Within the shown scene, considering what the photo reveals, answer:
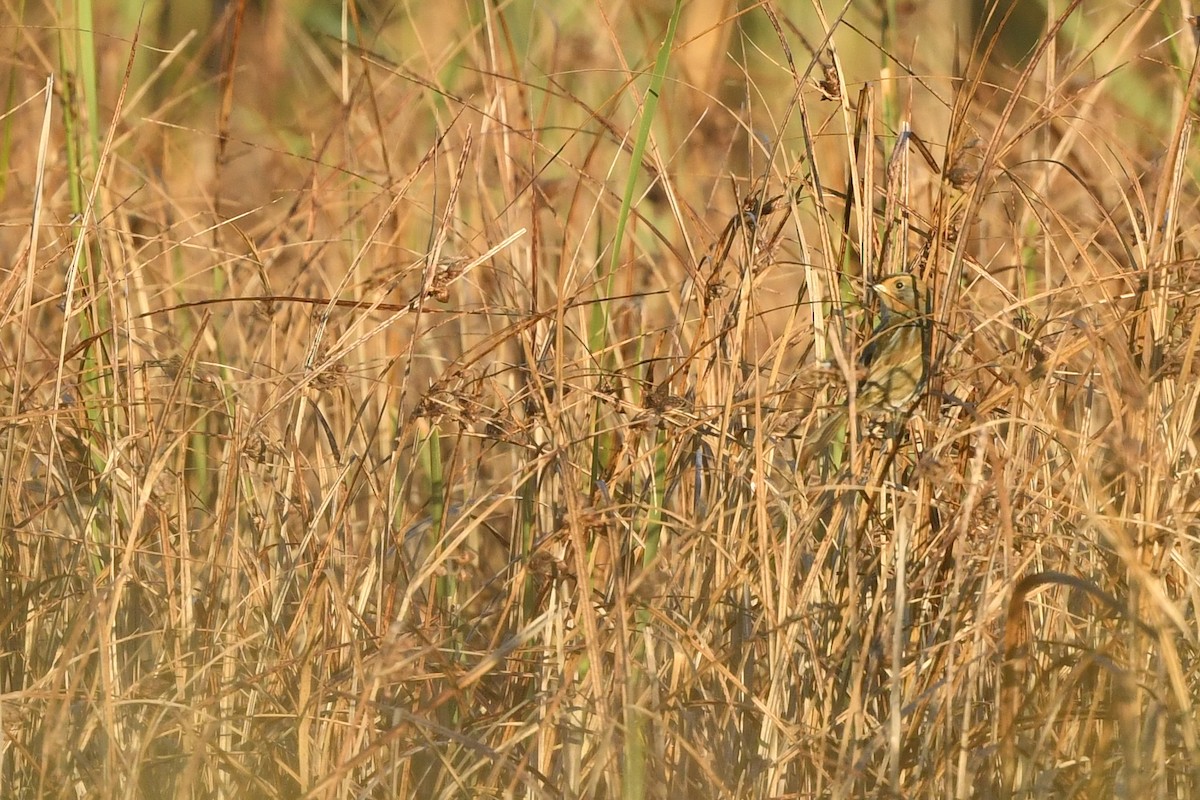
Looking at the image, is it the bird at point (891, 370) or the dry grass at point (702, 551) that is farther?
the bird at point (891, 370)

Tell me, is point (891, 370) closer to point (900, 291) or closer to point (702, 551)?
point (900, 291)

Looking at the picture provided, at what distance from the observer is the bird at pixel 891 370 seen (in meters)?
2.46

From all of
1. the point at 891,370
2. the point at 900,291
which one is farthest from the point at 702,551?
the point at 900,291

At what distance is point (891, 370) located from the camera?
8.36ft

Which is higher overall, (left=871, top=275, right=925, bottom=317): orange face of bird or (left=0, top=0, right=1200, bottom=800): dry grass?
(left=871, top=275, right=925, bottom=317): orange face of bird

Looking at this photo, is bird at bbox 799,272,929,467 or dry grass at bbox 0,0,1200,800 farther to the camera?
bird at bbox 799,272,929,467

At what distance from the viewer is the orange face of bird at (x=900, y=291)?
247 centimetres

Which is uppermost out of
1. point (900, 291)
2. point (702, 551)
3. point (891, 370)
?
point (900, 291)

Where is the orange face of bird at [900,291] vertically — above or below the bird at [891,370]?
above

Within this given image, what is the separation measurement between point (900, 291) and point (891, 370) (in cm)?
14

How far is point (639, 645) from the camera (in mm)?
2545

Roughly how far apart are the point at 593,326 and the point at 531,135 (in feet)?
1.55

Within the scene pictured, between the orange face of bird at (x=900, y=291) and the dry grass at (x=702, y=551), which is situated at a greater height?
the orange face of bird at (x=900, y=291)

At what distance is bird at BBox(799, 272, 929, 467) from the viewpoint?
246cm
